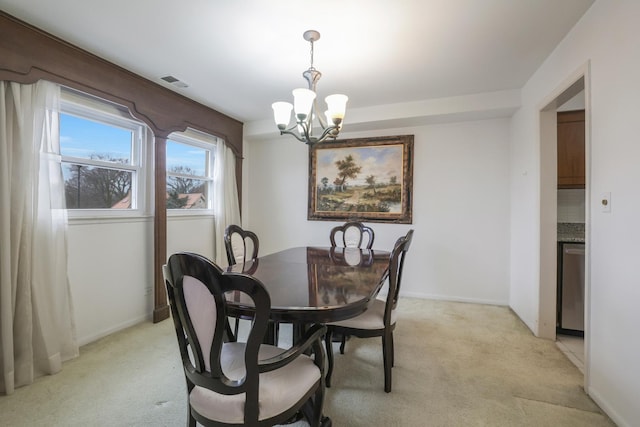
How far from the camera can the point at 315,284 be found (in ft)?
5.41

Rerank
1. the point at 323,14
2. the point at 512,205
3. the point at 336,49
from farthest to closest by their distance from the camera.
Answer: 1. the point at 512,205
2. the point at 336,49
3. the point at 323,14

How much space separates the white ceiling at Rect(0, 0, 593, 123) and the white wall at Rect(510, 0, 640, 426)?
0.29 meters

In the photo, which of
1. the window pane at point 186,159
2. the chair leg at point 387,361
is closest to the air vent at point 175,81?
the window pane at point 186,159

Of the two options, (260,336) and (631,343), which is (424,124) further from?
(260,336)

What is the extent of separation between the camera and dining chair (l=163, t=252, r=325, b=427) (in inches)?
38.8

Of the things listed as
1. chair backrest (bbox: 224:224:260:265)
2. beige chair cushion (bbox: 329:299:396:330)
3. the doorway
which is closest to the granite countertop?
the doorway

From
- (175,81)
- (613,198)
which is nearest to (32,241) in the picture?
(175,81)

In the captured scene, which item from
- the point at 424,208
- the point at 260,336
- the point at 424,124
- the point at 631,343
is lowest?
the point at 631,343

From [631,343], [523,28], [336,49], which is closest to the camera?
[631,343]

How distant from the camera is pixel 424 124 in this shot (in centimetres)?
380

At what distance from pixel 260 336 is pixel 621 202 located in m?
2.00

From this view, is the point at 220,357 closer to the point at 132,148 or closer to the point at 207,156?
the point at 132,148

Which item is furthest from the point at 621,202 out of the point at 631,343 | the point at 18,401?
the point at 18,401

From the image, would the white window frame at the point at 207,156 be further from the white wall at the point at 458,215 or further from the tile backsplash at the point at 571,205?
the tile backsplash at the point at 571,205
